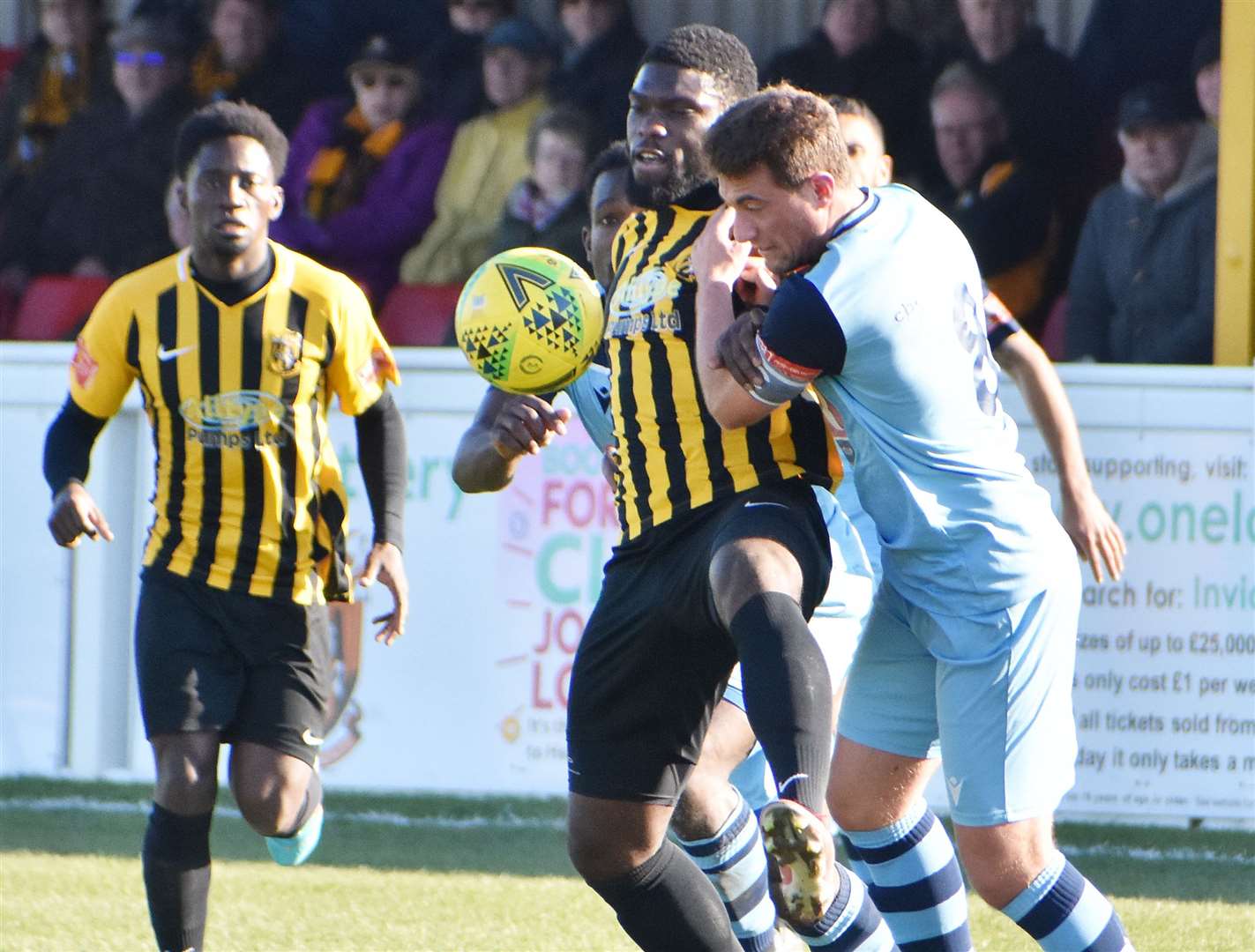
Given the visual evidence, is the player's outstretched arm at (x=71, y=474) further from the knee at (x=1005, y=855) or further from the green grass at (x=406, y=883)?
the knee at (x=1005, y=855)

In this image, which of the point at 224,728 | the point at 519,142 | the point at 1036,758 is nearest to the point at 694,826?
the point at 1036,758

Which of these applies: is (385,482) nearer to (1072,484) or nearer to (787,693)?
(1072,484)

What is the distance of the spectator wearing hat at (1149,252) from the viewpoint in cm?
753

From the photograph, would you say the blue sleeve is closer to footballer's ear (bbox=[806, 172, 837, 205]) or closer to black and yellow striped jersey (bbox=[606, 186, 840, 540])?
footballer's ear (bbox=[806, 172, 837, 205])

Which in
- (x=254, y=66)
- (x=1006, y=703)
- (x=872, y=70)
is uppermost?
(x=254, y=66)

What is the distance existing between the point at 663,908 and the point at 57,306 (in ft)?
23.1

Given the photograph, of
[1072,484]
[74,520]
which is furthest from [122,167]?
[1072,484]

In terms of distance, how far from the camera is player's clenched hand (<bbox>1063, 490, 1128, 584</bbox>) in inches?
166

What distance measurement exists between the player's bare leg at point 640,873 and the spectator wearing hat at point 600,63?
5.45m

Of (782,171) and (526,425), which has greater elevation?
(782,171)

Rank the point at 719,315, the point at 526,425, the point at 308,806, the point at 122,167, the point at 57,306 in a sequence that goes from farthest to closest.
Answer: the point at 122,167
the point at 57,306
the point at 308,806
the point at 526,425
the point at 719,315

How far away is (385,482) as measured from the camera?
518cm

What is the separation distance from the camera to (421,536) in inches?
279

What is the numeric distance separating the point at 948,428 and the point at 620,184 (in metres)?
1.30
